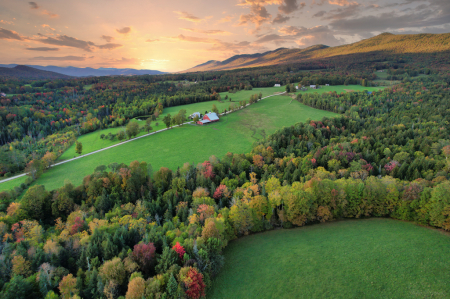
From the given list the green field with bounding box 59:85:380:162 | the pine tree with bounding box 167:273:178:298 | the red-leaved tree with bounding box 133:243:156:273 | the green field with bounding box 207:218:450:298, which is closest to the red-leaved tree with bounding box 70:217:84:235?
the red-leaved tree with bounding box 133:243:156:273

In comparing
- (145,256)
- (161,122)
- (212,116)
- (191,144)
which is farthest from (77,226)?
(212,116)

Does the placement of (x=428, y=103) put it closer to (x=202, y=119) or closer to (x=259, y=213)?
(x=202, y=119)

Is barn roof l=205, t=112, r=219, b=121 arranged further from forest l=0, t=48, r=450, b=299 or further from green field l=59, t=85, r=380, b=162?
forest l=0, t=48, r=450, b=299

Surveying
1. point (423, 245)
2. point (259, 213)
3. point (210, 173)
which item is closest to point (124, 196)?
point (210, 173)

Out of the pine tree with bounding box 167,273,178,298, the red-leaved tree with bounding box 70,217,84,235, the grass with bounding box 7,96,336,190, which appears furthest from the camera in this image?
the grass with bounding box 7,96,336,190

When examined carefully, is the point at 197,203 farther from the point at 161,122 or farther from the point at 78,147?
the point at 161,122

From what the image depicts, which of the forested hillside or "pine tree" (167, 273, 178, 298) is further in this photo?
the forested hillside

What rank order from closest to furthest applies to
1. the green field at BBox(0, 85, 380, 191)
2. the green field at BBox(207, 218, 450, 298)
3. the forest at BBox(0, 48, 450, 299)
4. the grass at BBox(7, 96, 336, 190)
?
1. the green field at BBox(207, 218, 450, 298)
2. the forest at BBox(0, 48, 450, 299)
3. the grass at BBox(7, 96, 336, 190)
4. the green field at BBox(0, 85, 380, 191)
